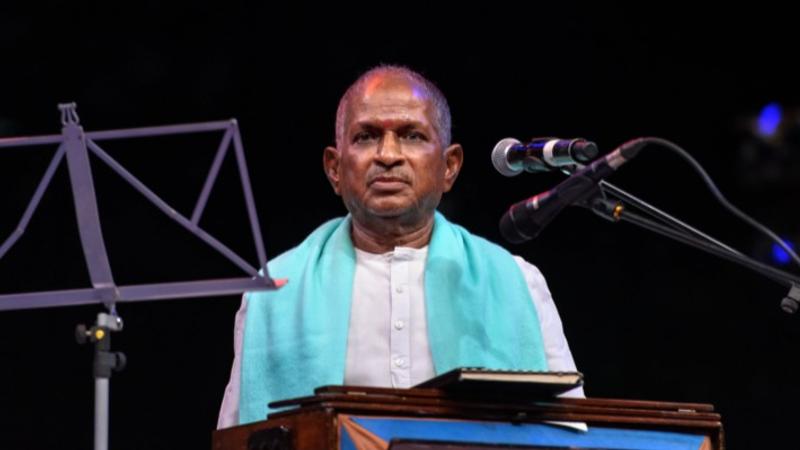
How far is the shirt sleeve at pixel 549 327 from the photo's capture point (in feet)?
12.1

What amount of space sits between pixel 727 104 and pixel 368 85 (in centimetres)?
221

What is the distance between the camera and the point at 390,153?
12.0ft

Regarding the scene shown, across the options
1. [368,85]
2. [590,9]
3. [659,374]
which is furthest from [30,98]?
[659,374]

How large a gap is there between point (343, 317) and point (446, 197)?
1.94 m

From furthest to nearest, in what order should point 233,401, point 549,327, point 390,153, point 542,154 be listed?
point 549,327 → point 390,153 → point 233,401 → point 542,154

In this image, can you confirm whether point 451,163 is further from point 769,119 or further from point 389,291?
point 769,119

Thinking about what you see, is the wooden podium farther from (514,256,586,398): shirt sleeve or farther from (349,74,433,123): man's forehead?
(349,74,433,123): man's forehead

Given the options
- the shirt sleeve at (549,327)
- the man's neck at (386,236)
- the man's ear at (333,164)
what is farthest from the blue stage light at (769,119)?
the man's ear at (333,164)

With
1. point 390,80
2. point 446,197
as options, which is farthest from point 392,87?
point 446,197

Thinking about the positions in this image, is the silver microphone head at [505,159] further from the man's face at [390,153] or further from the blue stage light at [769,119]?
the blue stage light at [769,119]

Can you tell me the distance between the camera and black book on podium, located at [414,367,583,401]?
2705 millimetres

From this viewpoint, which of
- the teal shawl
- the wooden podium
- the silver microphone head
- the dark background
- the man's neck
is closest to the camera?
the wooden podium

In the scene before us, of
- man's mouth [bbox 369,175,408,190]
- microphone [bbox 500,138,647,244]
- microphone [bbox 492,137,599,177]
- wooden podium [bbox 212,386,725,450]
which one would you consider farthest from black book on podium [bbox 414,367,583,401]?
man's mouth [bbox 369,175,408,190]

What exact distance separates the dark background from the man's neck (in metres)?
1.39
